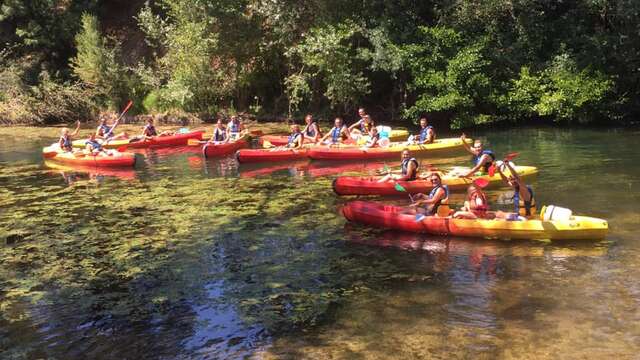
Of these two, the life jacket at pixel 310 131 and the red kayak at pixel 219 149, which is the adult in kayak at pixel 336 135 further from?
the red kayak at pixel 219 149

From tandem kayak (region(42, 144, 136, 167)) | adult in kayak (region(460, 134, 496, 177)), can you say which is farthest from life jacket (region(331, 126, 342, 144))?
adult in kayak (region(460, 134, 496, 177))

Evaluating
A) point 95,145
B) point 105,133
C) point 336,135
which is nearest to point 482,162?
point 336,135

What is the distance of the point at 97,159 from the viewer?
60.6 feet

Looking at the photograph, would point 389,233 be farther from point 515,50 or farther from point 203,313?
point 515,50

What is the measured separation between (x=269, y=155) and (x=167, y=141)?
235 inches

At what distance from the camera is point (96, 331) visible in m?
7.41

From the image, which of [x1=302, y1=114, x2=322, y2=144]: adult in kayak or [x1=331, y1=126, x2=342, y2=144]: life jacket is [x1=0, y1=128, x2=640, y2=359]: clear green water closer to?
[x1=331, y1=126, x2=342, y2=144]: life jacket

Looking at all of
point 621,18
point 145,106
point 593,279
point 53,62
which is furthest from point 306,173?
point 53,62

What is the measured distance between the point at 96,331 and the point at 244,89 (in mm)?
21741

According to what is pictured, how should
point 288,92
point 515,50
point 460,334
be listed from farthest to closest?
point 288,92 → point 515,50 → point 460,334

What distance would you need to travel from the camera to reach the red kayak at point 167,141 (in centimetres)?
2202

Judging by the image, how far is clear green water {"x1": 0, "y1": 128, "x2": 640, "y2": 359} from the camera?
22.6ft

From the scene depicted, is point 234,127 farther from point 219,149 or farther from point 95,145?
point 95,145

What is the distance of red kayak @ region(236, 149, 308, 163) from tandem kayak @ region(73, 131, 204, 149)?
5.40 metres
